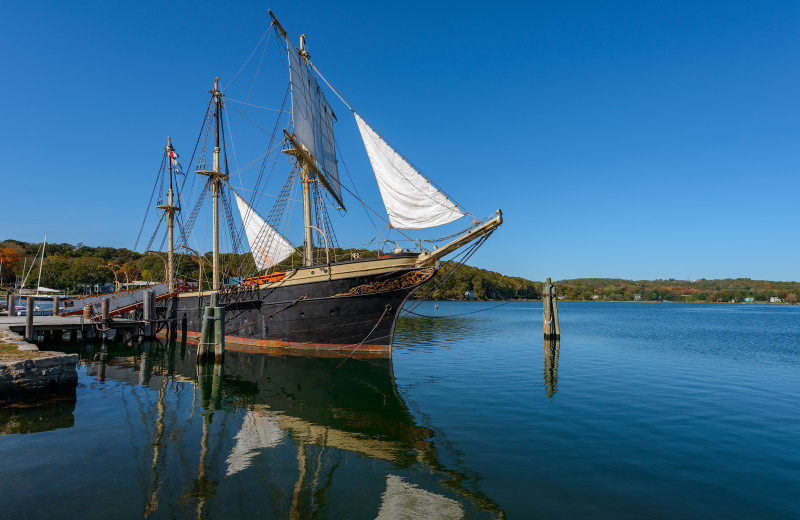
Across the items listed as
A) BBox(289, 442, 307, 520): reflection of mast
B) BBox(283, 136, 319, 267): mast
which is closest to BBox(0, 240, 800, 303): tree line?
BBox(283, 136, 319, 267): mast

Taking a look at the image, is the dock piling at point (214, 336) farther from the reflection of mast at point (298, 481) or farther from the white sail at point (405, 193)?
the reflection of mast at point (298, 481)

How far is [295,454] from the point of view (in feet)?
26.1

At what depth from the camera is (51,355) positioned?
1119cm

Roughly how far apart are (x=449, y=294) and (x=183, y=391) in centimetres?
12884

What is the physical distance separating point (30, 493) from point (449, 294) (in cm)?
13602

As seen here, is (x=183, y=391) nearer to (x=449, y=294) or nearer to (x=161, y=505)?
(x=161, y=505)

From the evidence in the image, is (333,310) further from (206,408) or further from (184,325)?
(184,325)

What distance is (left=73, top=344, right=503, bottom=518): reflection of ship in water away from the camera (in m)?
6.01

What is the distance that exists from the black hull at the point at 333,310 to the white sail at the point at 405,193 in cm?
230

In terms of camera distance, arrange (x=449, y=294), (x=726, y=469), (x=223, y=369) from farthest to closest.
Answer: (x=449, y=294) < (x=223, y=369) < (x=726, y=469)

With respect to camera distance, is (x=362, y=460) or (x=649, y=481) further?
(x=362, y=460)

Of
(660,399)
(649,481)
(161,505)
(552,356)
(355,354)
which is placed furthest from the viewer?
(552,356)

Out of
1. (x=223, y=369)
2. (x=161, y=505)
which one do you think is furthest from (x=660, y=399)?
(x=223, y=369)

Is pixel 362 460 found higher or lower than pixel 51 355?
lower
